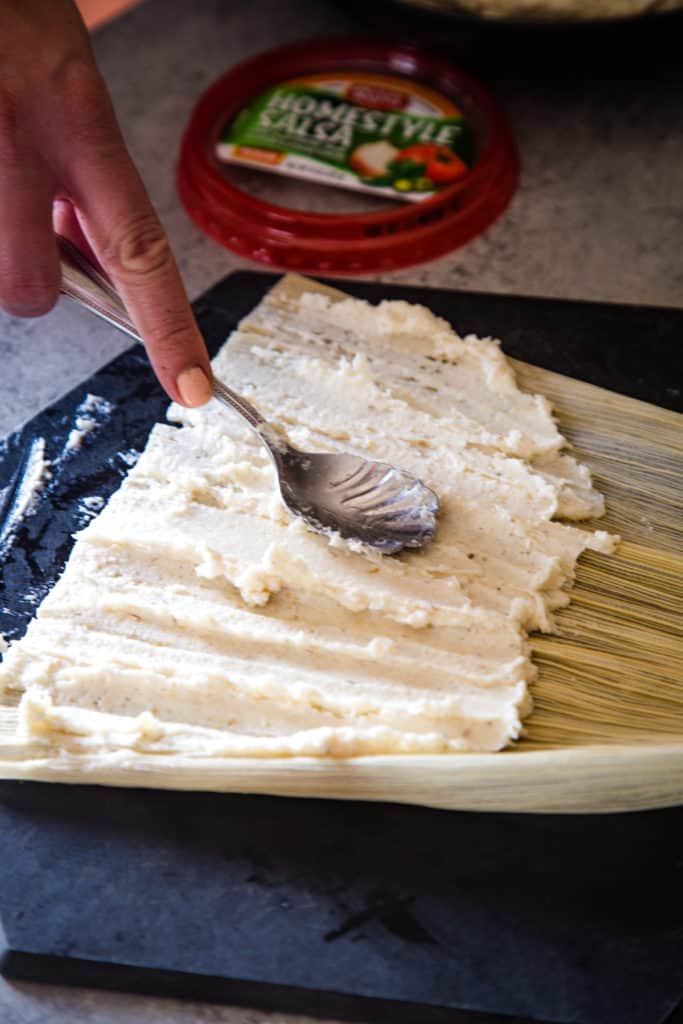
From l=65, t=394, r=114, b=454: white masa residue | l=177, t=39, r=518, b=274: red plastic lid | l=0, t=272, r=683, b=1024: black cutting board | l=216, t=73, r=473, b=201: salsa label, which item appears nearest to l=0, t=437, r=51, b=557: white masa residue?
l=65, t=394, r=114, b=454: white masa residue

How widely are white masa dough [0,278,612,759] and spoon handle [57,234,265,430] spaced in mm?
163

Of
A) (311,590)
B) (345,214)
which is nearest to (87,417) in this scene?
(311,590)

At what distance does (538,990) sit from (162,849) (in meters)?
0.39

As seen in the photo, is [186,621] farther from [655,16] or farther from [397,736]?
[655,16]

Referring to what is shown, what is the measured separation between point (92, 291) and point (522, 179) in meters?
1.00

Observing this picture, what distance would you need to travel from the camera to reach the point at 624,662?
121cm

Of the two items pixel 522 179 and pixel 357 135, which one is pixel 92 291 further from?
pixel 522 179

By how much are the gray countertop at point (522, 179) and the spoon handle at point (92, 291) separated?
33 cm

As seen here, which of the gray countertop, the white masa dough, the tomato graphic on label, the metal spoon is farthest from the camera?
the tomato graphic on label

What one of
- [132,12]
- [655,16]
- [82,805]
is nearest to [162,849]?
[82,805]

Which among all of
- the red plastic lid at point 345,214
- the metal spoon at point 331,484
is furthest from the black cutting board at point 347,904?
the red plastic lid at point 345,214

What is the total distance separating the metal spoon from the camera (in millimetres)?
1293

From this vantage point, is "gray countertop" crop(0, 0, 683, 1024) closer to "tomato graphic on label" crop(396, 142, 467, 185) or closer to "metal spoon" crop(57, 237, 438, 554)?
"tomato graphic on label" crop(396, 142, 467, 185)

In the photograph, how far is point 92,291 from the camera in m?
1.32
